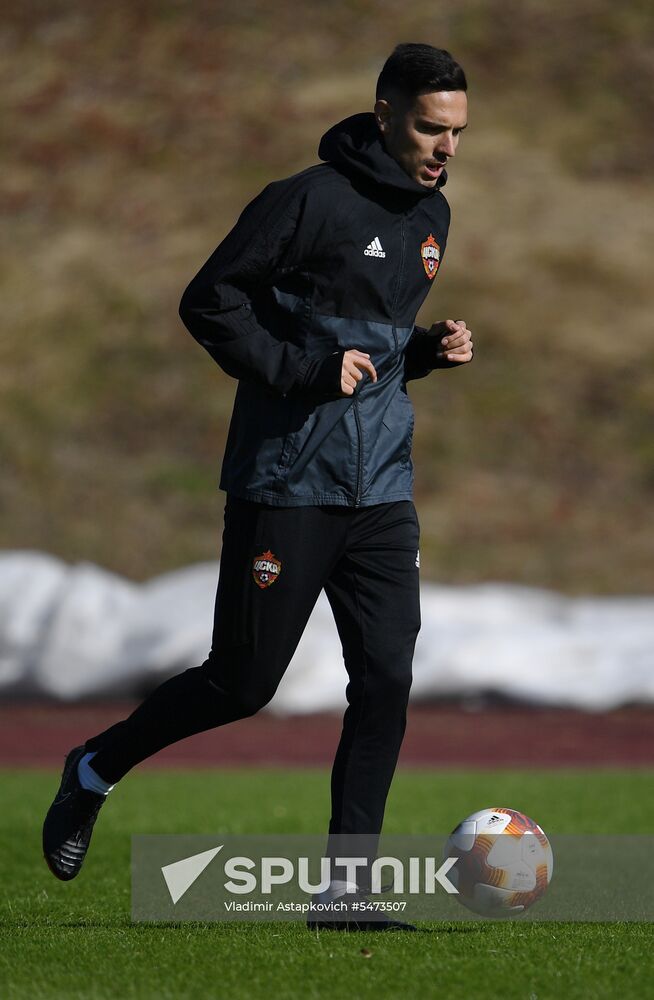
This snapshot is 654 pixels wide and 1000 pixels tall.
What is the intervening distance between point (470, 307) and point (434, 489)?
440cm

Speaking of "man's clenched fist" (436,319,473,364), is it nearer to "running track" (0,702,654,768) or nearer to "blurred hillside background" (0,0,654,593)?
"running track" (0,702,654,768)

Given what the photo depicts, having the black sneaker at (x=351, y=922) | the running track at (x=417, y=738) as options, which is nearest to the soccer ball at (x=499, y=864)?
the black sneaker at (x=351, y=922)

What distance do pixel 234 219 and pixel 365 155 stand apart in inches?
940

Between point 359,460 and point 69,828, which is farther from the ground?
point 359,460

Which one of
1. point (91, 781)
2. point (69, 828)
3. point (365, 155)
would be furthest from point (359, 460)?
point (69, 828)

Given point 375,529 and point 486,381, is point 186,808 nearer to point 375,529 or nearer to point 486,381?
point 375,529

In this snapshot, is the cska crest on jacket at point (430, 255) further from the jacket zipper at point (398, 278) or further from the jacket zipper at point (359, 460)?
the jacket zipper at point (359, 460)

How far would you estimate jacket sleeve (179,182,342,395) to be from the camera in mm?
3893

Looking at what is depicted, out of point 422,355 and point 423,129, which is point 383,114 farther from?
point 422,355

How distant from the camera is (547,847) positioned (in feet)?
14.3

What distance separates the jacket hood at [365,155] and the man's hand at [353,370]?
1.55ft

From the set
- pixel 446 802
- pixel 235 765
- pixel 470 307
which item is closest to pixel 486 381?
pixel 470 307

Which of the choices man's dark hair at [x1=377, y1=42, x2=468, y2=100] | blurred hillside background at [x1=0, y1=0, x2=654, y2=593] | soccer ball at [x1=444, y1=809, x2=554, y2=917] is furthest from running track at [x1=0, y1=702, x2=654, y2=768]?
blurred hillside background at [x1=0, y1=0, x2=654, y2=593]

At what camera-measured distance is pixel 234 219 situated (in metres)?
27.5
